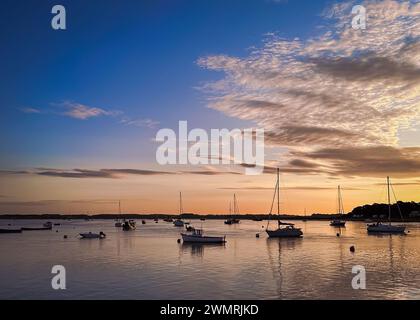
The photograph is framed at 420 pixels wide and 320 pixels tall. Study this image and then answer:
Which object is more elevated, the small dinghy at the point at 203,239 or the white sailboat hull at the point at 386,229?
the small dinghy at the point at 203,239

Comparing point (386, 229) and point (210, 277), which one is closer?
point (210, 277)

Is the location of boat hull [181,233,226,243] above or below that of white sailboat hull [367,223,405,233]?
above

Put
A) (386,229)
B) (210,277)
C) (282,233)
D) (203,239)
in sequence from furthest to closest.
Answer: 1. (386,229)
2. (282,233)
3. (203,239)
4. (210,277)

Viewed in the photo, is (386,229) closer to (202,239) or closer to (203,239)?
(203,239)

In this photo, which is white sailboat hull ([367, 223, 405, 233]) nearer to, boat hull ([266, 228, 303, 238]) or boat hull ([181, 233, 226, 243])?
boat hull ([266, 228, 303, 238])

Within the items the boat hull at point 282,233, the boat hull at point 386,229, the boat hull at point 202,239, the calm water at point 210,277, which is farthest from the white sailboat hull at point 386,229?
the calm water at point 210,277

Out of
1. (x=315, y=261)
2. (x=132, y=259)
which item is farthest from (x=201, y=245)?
(x=315, y=261)

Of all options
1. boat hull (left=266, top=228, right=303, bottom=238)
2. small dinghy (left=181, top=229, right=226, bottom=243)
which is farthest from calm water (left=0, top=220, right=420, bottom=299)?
boat hull (left=266, top=228, right=303, bottom=238)

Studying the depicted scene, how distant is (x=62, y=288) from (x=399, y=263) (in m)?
39.1

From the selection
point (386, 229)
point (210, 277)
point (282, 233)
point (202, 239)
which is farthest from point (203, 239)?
point (386, 229)

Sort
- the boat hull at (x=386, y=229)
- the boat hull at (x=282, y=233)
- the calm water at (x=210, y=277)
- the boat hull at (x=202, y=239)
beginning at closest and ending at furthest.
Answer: the calm water at (x=210, y=277), the boat hull at (x=202, y=239), the boat hull at (x=282, y=233), the boat hull at (x=386, y=229)

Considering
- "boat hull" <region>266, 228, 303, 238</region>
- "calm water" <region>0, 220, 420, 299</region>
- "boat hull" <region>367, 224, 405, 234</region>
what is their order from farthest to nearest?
"boat hull" <region>367, 224, 405, 234</region>, "boat hull" <region>266, 228, 303, 238</region>, "calm water" <region>0, 220, 420, 299</region>

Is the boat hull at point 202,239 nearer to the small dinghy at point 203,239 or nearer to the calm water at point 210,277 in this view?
the small dinghy at point 203,239

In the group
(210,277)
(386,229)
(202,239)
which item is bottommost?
(386,229)
